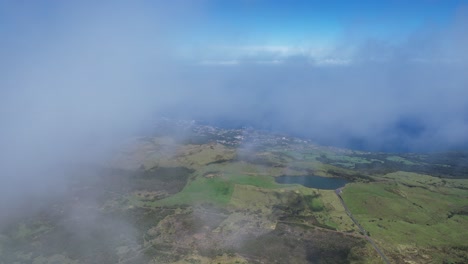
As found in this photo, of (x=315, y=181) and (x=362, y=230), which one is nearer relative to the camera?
(x=362, y=230)

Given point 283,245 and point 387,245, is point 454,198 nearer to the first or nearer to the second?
point 387,245

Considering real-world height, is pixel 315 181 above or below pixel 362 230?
above

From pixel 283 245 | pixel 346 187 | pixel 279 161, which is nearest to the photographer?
pixel 283 245

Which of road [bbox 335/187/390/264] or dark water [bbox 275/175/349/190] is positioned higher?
dark water [bbox 275/175/349/190]

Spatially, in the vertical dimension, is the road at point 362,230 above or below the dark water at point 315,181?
below

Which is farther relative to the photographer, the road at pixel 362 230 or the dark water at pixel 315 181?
the dark water at pixel 315 181

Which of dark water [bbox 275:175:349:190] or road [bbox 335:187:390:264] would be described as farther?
dark water [bbox 275:175:349:190]

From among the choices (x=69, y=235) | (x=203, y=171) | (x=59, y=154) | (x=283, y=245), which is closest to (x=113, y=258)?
(x=69, y=235)

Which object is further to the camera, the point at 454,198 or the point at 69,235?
the point at 454,198
